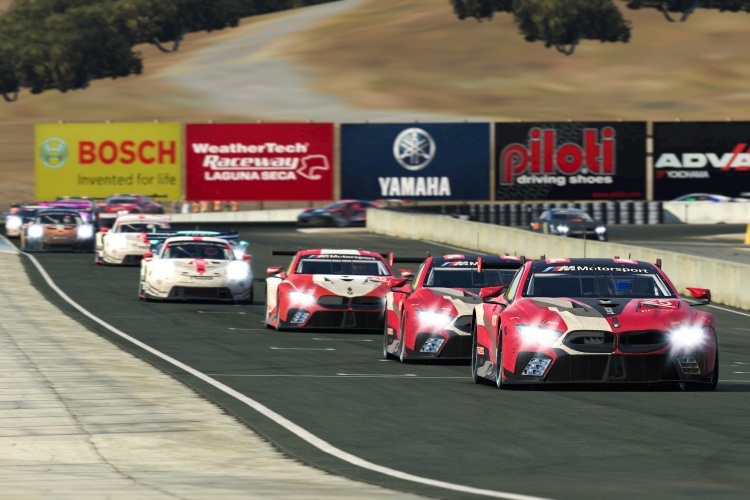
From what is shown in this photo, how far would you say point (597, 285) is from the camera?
1619 centimetres

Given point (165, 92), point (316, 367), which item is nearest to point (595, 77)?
point (165, 92)

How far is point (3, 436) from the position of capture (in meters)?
12.3

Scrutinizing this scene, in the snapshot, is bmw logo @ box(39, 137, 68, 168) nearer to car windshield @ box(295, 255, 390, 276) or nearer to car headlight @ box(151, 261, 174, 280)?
car headlight @ box(151, 261, 174, 280)

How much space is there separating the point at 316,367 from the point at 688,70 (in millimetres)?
142990

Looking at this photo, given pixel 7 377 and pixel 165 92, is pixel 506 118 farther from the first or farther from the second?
pixel 7 377

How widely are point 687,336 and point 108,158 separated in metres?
63.4

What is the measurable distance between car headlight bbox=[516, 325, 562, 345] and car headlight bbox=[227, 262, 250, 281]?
1589 centimetres

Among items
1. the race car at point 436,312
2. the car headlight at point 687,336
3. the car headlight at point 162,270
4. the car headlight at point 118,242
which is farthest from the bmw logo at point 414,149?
the car headlight at point 687,336

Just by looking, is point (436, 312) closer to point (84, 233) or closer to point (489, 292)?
point (489, 292)

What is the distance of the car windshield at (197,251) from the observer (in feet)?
103

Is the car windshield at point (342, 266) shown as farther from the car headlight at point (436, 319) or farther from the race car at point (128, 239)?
the race car at point (128, 239)

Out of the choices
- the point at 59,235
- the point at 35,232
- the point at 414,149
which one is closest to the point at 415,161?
the point at 414,149

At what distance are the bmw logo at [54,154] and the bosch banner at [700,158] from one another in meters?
27.2

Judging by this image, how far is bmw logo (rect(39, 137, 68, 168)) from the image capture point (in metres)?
76.5
